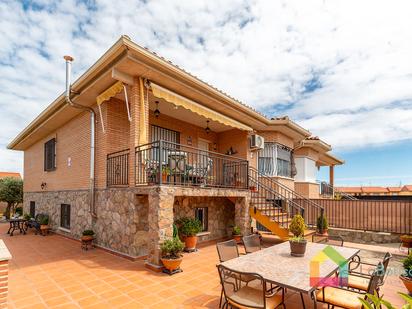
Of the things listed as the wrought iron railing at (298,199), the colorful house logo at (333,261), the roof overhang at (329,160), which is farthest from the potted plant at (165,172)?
the roof overhang at (329,160)

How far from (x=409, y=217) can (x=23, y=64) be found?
19.3m

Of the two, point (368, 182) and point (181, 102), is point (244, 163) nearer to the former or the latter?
point (181, 102)

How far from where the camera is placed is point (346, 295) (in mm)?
4082

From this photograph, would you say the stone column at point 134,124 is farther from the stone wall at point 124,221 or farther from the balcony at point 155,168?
the stone wall at point 124,221

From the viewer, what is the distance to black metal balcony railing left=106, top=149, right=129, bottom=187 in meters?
8.70

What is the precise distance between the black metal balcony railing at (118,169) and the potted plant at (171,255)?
2.97 m

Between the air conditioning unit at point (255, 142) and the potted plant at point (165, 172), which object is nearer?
the potted plant at point (165, 172)

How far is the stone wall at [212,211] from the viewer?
10.1 meters

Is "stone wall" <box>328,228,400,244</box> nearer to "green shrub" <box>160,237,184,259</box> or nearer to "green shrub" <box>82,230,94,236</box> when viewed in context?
"green shrub" <box>160,237,184,259</box>

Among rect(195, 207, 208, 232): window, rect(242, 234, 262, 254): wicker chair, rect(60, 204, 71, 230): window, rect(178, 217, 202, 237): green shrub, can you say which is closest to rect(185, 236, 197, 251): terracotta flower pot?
rect(178, 217, 202, 237): green shrub

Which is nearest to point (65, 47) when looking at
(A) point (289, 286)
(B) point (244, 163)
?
(B) point (244, 163)

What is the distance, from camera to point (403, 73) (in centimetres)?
868

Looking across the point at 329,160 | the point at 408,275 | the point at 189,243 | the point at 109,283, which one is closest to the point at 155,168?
the point at 189,243

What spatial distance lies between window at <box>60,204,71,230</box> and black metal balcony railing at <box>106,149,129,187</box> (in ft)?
16.5
